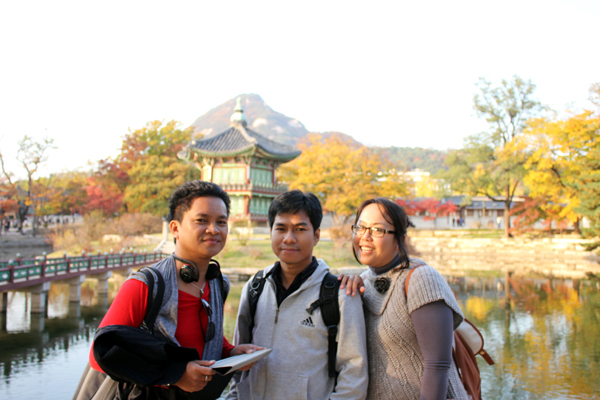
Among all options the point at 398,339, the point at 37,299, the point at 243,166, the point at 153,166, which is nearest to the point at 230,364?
the point at 398,339

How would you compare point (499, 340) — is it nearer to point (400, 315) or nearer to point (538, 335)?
point (538, 335)

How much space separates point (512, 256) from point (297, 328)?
26658mm

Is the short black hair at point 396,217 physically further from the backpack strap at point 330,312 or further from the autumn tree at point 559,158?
the autumn tree at point 559,158

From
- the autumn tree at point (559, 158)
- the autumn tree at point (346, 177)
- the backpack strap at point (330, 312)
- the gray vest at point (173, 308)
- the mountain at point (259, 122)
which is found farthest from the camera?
the mountain at point (259, 122)

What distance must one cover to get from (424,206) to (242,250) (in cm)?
2446

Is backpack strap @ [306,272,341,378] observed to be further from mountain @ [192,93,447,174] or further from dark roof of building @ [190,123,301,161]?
mountain @ [192,93,447,174]

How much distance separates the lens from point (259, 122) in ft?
447

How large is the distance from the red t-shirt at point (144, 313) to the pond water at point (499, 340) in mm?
5996

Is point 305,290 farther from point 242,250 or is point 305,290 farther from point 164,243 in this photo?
point 164,243

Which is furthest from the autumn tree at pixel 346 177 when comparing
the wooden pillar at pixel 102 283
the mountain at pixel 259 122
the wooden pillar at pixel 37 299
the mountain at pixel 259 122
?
the mountain at pixel 259 122

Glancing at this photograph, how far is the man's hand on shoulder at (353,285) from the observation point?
2.26m

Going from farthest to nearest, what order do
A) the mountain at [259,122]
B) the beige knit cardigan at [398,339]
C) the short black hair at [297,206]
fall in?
the mountain at [259,122]
the short black hair at [297,206]
the beige knit cardigan at [398,339]

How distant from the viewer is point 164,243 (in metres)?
24.0

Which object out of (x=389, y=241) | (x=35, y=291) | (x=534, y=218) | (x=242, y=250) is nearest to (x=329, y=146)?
(x=242, y=250)
